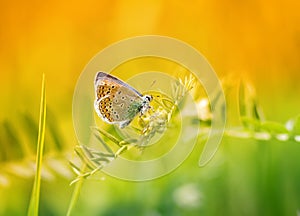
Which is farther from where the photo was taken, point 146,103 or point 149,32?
point 149,32

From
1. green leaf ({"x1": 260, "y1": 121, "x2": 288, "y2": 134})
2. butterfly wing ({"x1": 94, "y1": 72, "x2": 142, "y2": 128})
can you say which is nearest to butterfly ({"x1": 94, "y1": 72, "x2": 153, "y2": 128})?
butterfly wing ({"x1": 94, "y1": 72, "x2": 142, "y2": 128})

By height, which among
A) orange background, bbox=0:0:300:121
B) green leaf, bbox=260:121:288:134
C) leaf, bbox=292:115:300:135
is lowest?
leaf, bbox=292:115:300:135

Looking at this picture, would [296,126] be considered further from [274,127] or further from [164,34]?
[164,34]

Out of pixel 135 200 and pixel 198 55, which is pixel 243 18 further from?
pixel 135 200

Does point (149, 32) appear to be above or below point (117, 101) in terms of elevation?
above

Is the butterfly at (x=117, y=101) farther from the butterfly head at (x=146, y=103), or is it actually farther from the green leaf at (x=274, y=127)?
the green leaf at (x=274, y=127)

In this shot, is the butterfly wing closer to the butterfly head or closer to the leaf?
the butterfly head

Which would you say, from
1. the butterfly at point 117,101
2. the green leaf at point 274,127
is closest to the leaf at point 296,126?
the green leaf at point 274,127

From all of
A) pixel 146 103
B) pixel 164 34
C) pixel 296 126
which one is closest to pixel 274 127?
pixel 296 126

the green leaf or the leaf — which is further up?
the green leaf
